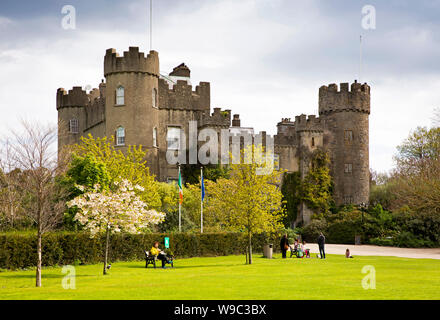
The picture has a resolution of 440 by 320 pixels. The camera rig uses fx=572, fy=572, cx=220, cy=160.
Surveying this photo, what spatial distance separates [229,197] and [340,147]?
35025 mm

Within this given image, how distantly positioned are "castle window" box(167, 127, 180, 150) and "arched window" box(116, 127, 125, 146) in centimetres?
475

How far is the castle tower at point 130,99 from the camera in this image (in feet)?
162

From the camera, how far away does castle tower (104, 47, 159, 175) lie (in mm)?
49438

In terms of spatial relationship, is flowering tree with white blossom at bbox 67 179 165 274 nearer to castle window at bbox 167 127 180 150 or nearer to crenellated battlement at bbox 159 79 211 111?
castle window at bbox 167 127 180 150

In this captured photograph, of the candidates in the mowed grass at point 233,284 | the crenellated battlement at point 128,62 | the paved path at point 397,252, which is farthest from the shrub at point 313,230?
the mowed grass at point 233,284

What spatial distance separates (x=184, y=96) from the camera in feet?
177

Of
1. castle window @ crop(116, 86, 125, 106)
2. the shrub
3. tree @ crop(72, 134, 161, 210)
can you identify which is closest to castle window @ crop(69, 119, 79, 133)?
castle window @ crop(116, 86, 125, 106)

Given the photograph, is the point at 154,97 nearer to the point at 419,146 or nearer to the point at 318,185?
the point at 318,185

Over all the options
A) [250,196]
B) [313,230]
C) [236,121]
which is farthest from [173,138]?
[250,196]

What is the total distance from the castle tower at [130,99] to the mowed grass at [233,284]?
2382 centimetres

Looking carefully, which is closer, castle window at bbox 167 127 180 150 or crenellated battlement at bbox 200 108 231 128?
castle window at bbox 167 127 180 150

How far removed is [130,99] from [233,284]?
32720mm

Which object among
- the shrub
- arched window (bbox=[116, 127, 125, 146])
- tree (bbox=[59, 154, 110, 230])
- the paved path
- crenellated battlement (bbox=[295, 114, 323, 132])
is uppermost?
crenellated battlement (bbox=[295, 114, 323, 132])
